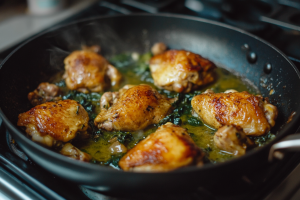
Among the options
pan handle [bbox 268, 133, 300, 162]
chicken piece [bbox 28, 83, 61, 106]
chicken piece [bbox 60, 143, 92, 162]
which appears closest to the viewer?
pan handle [bbox 268, 133, 300, 162]

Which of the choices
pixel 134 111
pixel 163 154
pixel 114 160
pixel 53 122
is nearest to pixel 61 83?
pixel 53 122

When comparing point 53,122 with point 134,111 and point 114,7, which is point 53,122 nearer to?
point 134,111

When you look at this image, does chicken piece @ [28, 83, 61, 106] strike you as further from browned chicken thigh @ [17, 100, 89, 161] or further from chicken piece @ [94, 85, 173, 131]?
chicken piece @ [94, 85, 173, 131]

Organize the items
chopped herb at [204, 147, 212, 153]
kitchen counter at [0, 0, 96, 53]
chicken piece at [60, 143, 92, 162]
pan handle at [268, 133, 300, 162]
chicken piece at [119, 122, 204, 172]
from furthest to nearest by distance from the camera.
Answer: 1. kitchen counter at [0, 0, 96, 53]
2. chopped herb at [204, 147, 212, 153]
3. chicken piece at [60, 143, 92, 162]
4. chicken piece at [119, 122, 204, 172]
5. pan handle at [268, 133, 300, 162]

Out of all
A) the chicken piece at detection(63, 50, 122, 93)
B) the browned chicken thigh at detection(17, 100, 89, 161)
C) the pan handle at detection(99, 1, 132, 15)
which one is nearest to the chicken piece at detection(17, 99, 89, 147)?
the browned chicken thigh at detection(17, 100, 89, 161)

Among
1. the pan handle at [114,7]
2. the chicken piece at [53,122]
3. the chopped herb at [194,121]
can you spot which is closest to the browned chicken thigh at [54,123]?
the chicken piece at [53,122]

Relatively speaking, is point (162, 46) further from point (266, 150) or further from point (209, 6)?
point (266, 150)

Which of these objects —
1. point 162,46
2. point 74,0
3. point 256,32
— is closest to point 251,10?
point 256,32
